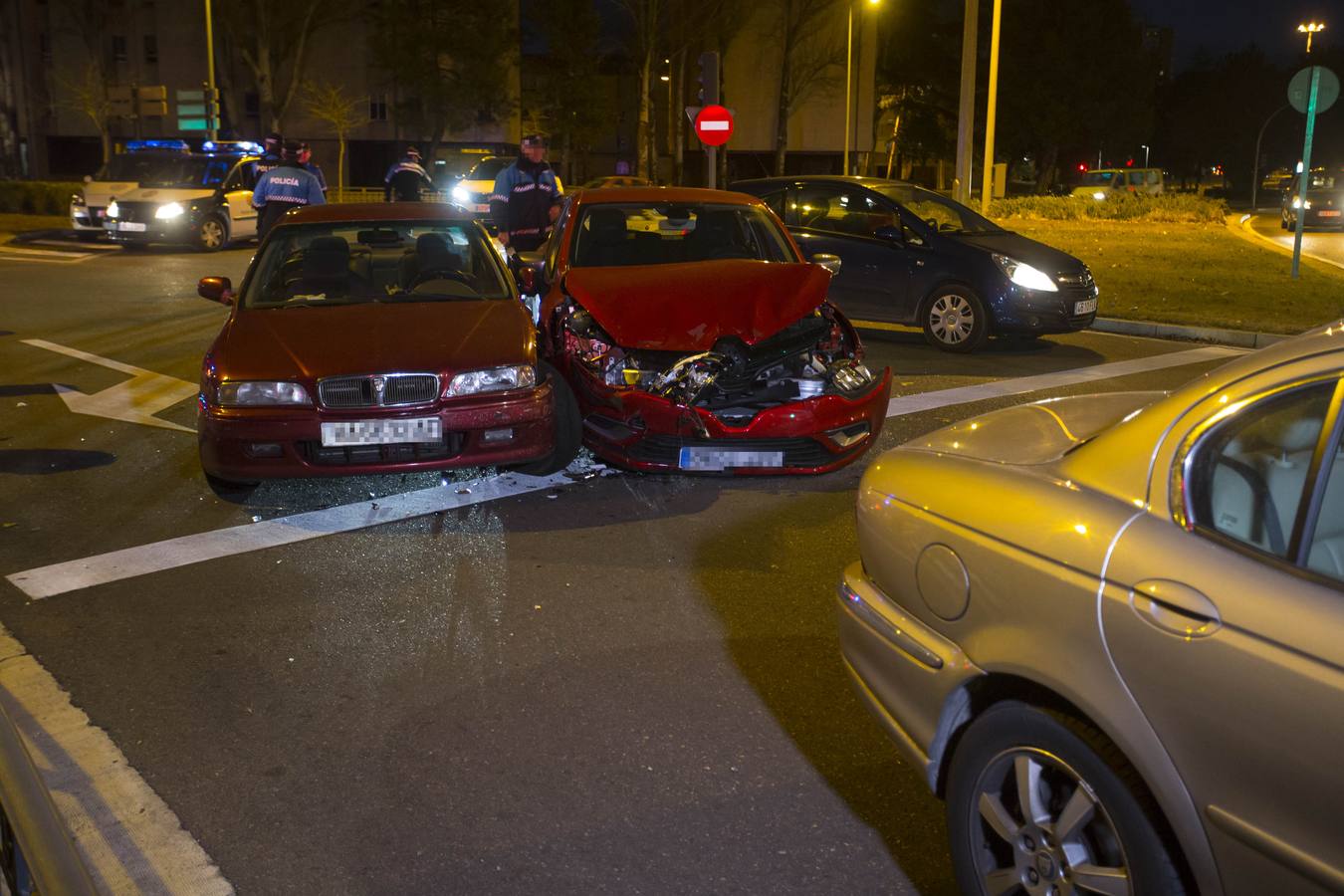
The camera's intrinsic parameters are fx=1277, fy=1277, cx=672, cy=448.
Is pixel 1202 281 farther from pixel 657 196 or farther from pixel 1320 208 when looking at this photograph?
pixel 1320 208

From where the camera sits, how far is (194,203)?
77.9 ft

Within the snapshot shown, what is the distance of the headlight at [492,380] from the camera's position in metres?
6.66

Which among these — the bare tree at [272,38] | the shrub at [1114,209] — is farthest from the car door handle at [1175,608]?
the bare tree at [272,38]

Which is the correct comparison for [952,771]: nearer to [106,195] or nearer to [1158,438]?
[1158,438]

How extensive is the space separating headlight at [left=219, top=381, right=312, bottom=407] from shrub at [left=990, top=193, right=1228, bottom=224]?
93.6ft

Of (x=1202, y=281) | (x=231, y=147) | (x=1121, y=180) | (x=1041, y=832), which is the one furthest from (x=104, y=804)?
(x=1121, y=180)

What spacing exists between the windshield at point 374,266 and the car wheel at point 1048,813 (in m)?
5.40

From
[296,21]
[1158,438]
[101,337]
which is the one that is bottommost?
[101,337]

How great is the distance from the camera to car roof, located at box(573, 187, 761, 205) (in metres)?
9.05

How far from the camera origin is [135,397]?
10039 mm

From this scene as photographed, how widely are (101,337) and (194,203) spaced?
11.7 meters

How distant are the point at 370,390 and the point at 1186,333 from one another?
9.81m

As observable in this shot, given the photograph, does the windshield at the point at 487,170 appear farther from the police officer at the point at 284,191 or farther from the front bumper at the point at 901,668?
the front bumper at the point at 901,668

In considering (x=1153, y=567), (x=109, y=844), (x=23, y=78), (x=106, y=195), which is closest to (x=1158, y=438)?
(x=1153, y=567)
